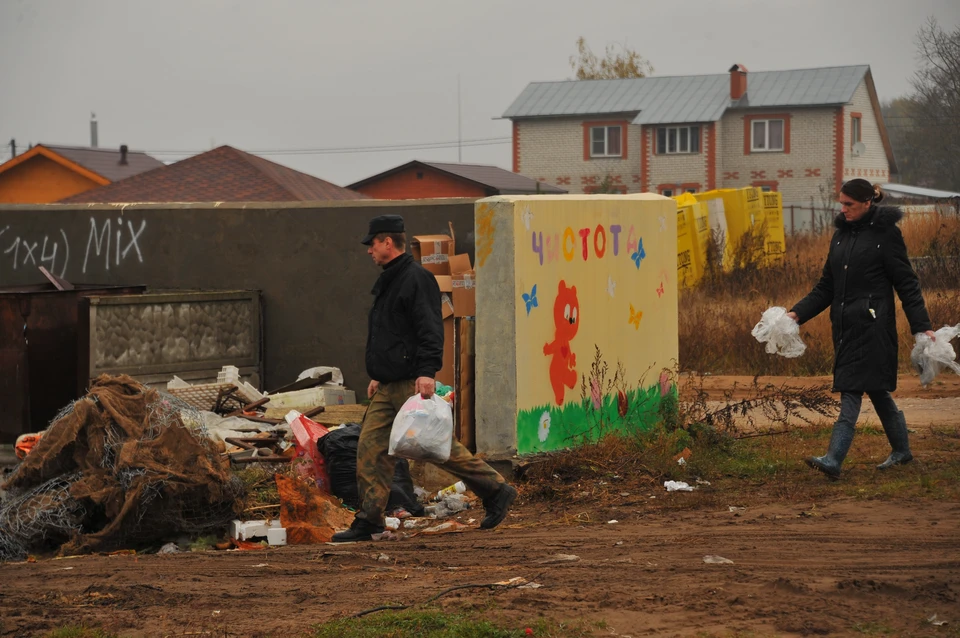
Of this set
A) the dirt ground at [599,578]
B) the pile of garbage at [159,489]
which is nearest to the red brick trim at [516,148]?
the pile of garbage at [159,489]

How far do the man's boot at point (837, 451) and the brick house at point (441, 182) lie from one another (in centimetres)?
3103

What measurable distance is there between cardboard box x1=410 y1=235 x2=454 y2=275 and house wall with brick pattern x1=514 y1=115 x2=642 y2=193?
47.3 meters

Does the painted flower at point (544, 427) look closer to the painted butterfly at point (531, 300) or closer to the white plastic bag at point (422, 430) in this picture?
the painted butterfly at point (531, 300)

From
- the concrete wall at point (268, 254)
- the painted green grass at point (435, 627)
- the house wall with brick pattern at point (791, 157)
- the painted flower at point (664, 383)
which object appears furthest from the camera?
the house wall with brick pattern at point (791, 157)

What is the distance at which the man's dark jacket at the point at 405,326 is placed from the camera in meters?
7.04

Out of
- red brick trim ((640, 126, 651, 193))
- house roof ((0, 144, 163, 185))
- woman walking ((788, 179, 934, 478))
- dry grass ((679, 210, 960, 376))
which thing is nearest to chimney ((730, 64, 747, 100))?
red brick trim ((640, 126, 651, 193))

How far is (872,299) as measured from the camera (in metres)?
7.71

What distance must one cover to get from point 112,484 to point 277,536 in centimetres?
112

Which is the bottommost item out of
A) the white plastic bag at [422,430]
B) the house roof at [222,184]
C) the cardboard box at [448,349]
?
the white plastic bag at [422,430]

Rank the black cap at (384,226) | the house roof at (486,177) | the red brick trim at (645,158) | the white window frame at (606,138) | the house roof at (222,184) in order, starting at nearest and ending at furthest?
the black cap at (384,226)
the house roof at (222,184)
the house roof at (486,177)
the red brick trim at (645,158)
the white window frame at (606,138)

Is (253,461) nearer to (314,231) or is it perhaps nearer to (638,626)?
(314,231)

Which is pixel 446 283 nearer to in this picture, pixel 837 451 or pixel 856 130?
pixel 837 451

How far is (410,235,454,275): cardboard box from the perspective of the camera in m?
9.84

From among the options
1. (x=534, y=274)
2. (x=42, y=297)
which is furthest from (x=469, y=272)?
(x=42, y=297)
